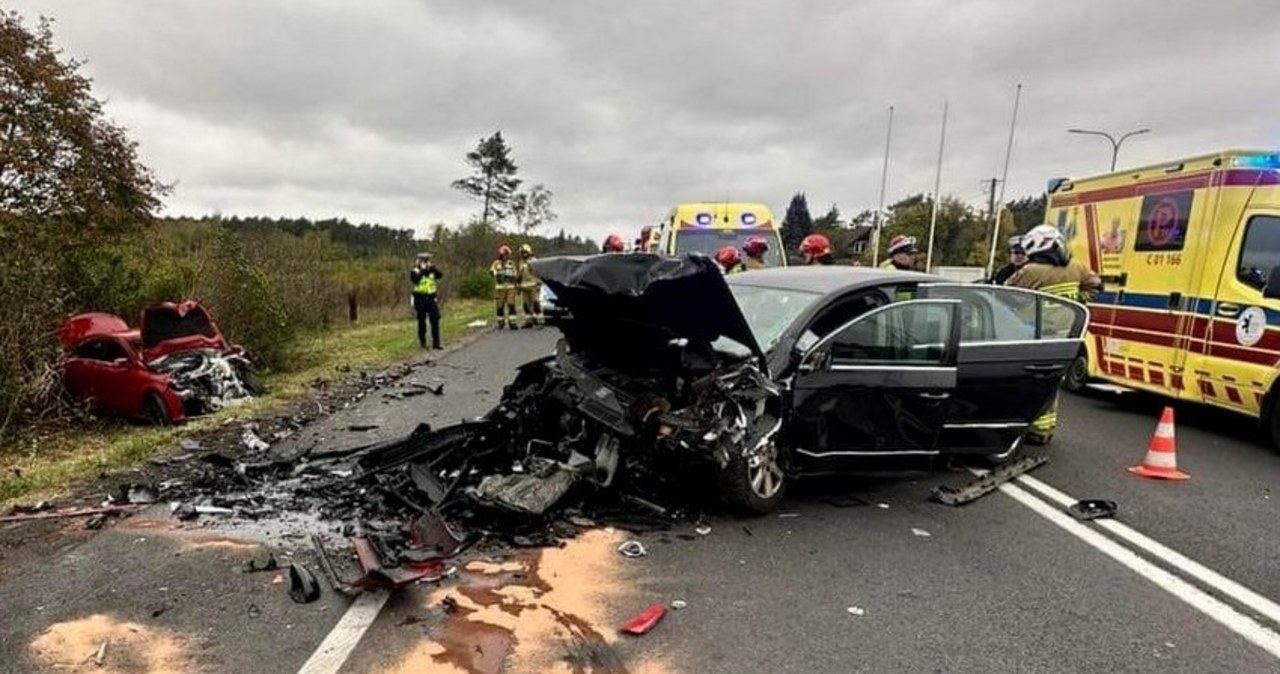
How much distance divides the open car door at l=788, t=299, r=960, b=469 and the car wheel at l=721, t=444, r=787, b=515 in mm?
207

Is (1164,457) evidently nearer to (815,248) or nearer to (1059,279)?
(1059,279)

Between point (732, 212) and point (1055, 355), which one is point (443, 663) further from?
point (732, 212)

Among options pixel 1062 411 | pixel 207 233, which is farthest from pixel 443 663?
pixel 207 233

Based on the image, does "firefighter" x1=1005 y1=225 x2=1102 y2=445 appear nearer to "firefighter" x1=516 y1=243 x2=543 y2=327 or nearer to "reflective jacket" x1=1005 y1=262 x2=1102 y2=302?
"reflective jacket" x1=1005 y1=262 x2=1102 y2=302

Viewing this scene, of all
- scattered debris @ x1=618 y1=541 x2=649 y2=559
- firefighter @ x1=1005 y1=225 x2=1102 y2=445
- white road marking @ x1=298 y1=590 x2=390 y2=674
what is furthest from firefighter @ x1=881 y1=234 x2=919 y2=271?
white road marking @ x1=298 y1=590 x2=390 y2=674

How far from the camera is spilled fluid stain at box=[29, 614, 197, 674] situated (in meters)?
3.20

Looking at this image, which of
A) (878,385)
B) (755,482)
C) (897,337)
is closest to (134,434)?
(755,482)

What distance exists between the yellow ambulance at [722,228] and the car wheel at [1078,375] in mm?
4752

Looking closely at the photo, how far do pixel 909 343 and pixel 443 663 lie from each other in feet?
12.2

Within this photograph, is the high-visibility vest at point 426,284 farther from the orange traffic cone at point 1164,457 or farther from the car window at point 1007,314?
the orange traffic cone at point 1164,457

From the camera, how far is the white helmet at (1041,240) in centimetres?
878

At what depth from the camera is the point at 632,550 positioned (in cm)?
457

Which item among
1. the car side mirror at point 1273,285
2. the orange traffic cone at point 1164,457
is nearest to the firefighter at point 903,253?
the car side mirror at point 1273,285

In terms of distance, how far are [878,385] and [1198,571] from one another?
1.98 m
